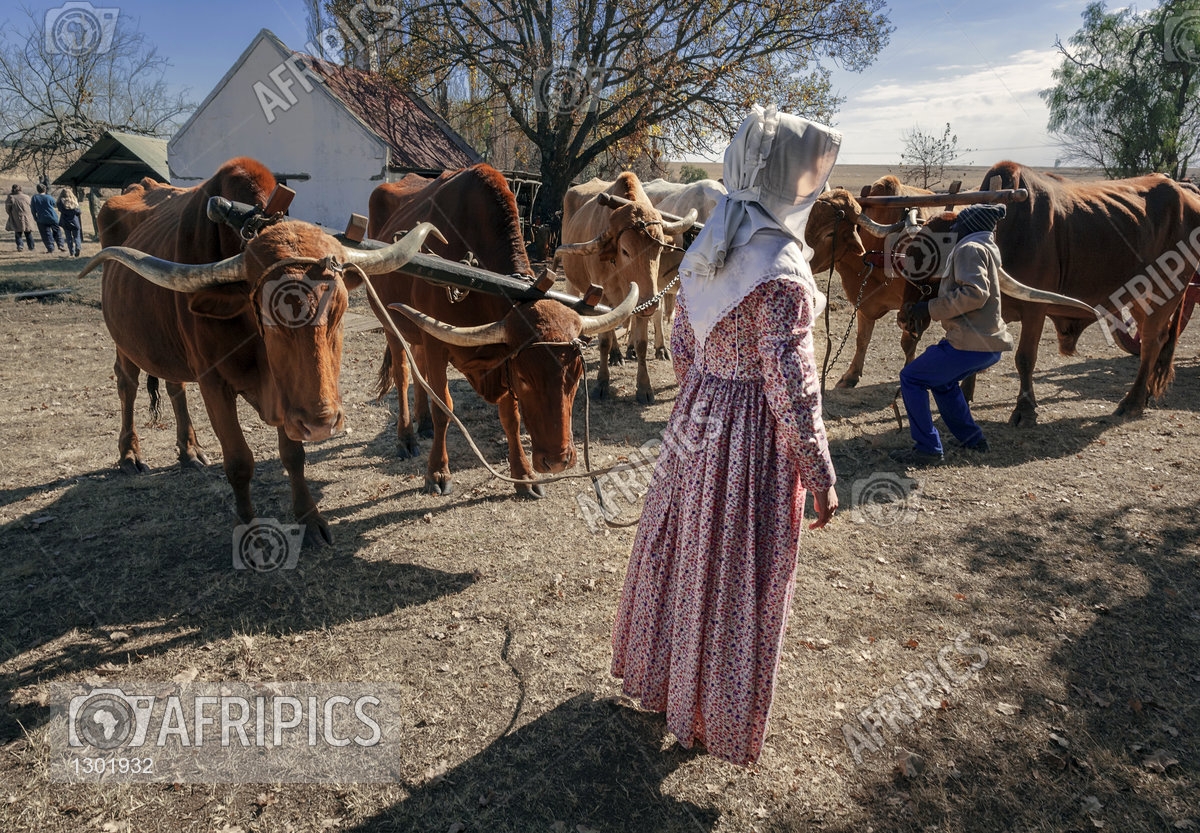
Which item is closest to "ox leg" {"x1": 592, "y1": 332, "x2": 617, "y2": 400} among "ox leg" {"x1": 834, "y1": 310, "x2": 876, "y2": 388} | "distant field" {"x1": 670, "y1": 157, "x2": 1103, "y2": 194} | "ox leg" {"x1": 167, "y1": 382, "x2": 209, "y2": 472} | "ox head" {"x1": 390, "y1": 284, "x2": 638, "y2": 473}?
"ox leg" {"x1": 834, "y1": 310, "x2": 876, "y2": 388}

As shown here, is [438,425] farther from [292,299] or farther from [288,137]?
[288,137]

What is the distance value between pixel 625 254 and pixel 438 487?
3044 millimetres

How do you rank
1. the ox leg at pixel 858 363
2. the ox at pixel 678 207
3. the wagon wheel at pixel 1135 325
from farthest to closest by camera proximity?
the ox at pixel 678 207, the ox leg at pixel 858 363, the wagon wheel at pixel 1135 325

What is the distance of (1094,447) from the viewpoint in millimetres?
6355

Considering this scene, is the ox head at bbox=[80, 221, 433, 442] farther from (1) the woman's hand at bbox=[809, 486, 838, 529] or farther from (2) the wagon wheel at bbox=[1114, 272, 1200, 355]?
(2) the wagon wheel at bbox=[1114, 272, 1200, 355]

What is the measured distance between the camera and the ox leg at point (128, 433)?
5.55m

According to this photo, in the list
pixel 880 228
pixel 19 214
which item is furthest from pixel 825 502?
pixel 19 214

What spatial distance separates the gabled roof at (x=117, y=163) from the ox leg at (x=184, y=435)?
20387 mm

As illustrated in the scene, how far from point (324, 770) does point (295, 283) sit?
206 centimetres

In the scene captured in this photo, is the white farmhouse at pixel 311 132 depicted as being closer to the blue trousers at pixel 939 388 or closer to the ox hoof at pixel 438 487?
the ox hoof at pixel 438 487

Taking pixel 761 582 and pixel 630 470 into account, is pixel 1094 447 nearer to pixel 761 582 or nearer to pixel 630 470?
pixel 630 470

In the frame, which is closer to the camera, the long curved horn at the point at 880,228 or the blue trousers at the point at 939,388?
the blue trousers at the point at 939,388

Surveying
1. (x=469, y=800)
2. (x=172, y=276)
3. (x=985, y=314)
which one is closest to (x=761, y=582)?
(x=469, y=800)

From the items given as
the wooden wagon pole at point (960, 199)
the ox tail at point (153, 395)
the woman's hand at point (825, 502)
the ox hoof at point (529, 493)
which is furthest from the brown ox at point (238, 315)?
the wooden wagon pole at point (960, 199)
